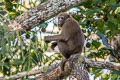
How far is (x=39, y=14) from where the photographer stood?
4.75 m

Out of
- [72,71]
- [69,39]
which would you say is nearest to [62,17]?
[69,39]

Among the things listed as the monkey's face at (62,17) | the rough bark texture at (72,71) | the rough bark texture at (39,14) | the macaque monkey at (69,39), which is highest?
the rough bark texture at (39,14)

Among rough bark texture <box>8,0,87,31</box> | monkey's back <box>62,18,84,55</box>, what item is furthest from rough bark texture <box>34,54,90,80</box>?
rough bark texture <box>8,0,87,31</box>

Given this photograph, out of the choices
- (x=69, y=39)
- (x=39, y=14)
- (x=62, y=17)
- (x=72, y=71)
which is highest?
(x=39, y=14)

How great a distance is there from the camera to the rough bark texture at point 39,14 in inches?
182

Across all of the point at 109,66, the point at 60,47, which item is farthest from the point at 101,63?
the point at 60,47

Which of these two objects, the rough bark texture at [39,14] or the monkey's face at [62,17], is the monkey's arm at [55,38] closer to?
the monkey's face at [62,17]

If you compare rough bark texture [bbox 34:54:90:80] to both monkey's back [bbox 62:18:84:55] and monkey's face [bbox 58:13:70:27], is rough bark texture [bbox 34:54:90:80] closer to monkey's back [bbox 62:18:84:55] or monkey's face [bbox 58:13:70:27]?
monkey's back [bbox 62:18:84:55]

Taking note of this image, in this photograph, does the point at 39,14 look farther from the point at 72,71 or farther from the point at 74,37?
the point at 74,37

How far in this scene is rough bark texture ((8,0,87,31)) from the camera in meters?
4.62

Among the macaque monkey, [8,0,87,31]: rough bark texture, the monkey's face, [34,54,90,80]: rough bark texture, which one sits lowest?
[34,54,90,80]: rough bark texture

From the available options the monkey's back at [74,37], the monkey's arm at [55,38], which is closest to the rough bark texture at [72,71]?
the monkey's back at [74,37]

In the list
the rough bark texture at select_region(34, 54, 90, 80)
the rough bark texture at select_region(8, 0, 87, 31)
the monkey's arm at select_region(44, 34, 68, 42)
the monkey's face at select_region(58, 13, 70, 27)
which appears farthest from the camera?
the monkey's face at select_region(58, 13, 70, 27)

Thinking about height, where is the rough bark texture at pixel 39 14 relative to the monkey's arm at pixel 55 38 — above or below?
above
